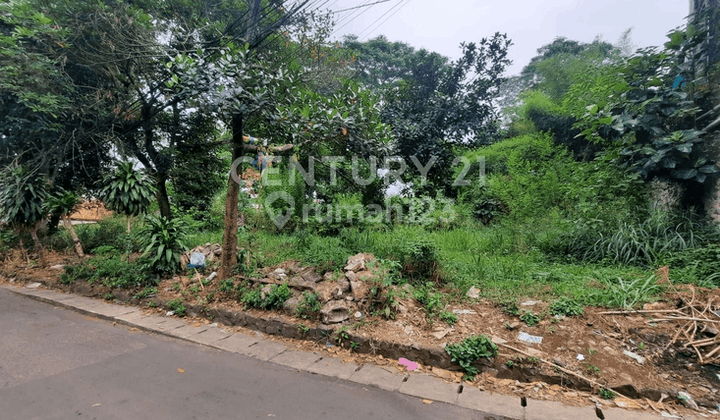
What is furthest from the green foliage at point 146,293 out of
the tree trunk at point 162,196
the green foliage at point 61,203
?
the tree trunk at point 162,196

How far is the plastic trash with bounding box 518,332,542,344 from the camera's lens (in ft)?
9.54

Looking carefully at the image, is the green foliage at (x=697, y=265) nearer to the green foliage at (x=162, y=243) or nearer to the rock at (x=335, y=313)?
the rock at (x=335, y=313)

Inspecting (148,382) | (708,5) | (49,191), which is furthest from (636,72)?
(49,191)

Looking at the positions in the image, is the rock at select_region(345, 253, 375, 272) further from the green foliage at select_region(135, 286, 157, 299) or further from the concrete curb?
the green foliage at select_region(135, 286, 157, 299)

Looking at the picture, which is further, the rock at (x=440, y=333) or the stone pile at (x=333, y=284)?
the stone pile at (x=333, y=284)

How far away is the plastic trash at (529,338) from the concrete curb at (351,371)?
1.87ft

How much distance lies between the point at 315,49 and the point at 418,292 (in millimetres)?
7514

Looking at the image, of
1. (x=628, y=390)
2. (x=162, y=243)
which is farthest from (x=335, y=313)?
(x=162, y=243)

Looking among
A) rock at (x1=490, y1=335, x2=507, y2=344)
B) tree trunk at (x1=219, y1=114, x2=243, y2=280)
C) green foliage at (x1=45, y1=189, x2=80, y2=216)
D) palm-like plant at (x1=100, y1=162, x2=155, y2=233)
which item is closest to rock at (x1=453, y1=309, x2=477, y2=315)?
rock at (x1=490, y1=335, x2=507, y2=344)

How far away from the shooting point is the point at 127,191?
19.0 ft

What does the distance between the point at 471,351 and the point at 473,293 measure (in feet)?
3.51

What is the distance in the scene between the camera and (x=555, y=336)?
116 inches

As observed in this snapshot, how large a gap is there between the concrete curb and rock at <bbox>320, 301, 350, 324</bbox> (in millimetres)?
383

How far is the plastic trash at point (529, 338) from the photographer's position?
2.91 meters
